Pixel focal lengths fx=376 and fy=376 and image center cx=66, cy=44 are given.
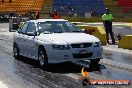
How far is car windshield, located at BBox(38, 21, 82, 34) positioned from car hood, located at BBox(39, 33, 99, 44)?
510 millimetres

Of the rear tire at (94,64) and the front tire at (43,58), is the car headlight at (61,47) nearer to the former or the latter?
the front tire at (43,58)

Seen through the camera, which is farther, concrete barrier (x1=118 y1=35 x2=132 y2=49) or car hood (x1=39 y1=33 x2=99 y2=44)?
concrete barrier (x1=118 y1=35 x2=132 y2=49)

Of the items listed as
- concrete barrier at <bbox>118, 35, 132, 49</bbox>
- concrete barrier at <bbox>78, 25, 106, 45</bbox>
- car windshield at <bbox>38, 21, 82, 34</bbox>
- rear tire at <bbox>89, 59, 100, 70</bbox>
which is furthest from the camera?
concrete barrier at <bbox>78, 25, 106, 45</bbox>

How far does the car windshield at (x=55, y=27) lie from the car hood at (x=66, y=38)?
1.67 ft

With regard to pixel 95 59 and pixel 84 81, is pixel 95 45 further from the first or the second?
pixel 84 81

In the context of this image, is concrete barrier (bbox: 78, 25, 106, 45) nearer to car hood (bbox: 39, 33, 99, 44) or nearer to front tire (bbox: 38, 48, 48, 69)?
car hood (bbox: 39, 33, 99, 44)

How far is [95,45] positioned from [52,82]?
2657 mm

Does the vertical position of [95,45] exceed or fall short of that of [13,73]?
it exceeds it

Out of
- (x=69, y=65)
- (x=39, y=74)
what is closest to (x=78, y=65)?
(x=69, y=65)

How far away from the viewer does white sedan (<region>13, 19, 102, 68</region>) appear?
1080cm

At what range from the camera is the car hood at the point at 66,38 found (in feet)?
35.6

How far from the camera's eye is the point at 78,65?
11992mm

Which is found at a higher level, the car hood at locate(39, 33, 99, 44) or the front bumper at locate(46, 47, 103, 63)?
the car hood at locate(39, 33, 99, 44)

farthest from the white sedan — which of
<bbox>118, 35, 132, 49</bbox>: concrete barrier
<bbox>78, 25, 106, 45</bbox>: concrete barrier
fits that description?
<bbox>78, 25, 106, 45</bbox>: concrete barrier
